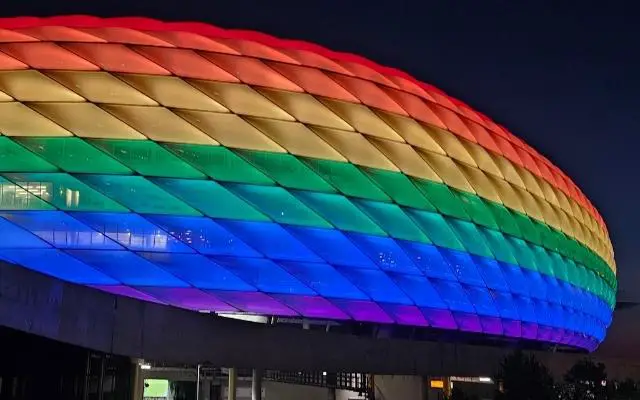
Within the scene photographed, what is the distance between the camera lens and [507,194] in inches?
1160

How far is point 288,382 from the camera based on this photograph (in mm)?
42375

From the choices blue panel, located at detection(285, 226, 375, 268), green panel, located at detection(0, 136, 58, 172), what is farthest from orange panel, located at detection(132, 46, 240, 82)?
blue panel, located at detection(285, 226, 375, 268)

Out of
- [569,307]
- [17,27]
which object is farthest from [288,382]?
[17,27]

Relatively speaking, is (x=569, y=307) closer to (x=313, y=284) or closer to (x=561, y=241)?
(x=561, y=241)

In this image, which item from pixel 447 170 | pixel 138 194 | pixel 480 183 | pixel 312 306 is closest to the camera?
pixel 138 194

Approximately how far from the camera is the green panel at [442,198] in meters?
25.3

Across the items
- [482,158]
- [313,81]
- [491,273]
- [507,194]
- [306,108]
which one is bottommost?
[491,273]

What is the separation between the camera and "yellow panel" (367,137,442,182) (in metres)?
24.3

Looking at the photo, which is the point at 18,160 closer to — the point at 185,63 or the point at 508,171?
the point at 185,63

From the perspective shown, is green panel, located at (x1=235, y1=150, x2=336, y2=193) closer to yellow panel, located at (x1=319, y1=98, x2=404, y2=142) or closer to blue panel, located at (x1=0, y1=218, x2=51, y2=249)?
yellow panel, located at (x1=319, y1=98, x2=404, y2=142)

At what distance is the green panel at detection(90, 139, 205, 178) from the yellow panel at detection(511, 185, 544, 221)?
15807 mm

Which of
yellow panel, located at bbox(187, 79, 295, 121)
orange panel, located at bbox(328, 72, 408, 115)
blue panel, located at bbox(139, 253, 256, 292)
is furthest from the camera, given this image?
orange panel, located at bbox(328, 72, 408, 115)

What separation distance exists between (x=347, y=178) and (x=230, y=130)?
436 centimetres

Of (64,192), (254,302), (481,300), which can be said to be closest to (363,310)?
(254,302)
